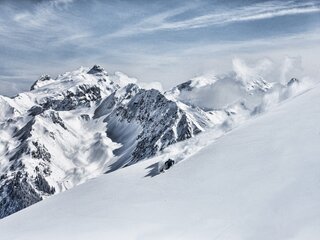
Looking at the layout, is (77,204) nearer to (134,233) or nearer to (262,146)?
(134,233)

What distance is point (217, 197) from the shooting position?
2350 centimetres

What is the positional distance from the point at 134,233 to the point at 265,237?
6070 millimetres

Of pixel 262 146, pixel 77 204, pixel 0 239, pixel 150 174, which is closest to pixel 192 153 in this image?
pixel 150 174

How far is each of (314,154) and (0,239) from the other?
16.0 m

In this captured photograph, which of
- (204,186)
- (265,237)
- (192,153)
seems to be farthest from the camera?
(192,153)

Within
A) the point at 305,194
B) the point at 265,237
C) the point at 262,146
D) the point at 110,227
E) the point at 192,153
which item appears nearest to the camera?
the point at 265,237

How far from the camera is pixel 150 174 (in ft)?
101

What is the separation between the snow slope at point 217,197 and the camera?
784 inches

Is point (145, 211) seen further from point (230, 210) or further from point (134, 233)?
point (230, 210)

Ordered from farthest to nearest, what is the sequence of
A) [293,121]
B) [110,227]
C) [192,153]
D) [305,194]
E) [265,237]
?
[192,153], [293,121], [110,227], [305,194], [265,237]

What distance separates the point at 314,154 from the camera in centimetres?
2388

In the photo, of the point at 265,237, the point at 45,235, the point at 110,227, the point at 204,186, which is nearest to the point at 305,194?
the point at 265,237

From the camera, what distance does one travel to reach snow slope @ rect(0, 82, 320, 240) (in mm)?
19906

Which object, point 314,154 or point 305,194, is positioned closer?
point 305,194
